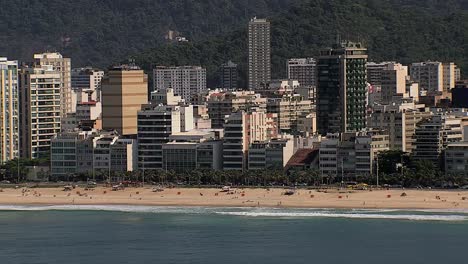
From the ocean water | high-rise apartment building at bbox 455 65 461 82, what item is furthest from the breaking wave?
high-rise apartment building at bbox 455 65 461 82

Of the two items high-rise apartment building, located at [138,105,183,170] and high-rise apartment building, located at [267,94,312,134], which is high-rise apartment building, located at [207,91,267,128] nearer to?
high-rise apartment building, located at [267,94,312,134]

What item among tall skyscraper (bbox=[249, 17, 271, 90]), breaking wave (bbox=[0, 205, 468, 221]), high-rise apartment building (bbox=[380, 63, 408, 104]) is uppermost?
tall skyscraper (bbox=[249, 17, 271, 90])

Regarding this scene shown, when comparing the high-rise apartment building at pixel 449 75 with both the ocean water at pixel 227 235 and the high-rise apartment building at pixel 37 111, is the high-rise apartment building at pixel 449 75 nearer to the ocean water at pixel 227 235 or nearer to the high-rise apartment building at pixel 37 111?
the high-rise apartment building at pixel 37 111

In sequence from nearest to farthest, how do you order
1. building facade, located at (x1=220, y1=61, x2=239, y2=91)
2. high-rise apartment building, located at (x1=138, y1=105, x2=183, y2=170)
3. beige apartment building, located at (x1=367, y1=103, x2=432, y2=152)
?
high-rise apartment building, located at (x1=138, y1=105, x2=183, y2=170), beige apartment building, located at (x1=367, y1=103, x2=432, y2=152), building facade, located at (x1=220, y1=61, x2=239, y2=91)

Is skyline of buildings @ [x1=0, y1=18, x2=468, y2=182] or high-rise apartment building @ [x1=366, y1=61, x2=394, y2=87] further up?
high-rise apartment building @ [x1=366, y1=61, x2=394, y2=87]

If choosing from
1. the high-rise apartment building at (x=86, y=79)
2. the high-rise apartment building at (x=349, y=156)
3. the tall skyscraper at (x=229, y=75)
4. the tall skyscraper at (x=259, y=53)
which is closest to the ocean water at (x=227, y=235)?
the high-rise apartment building at (x=349, y=156)

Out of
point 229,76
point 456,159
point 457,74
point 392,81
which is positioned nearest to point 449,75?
point 457,74
